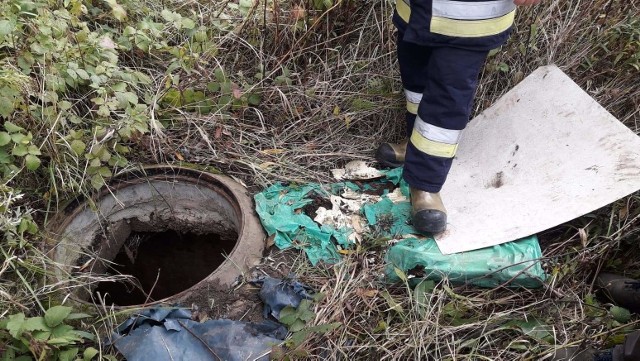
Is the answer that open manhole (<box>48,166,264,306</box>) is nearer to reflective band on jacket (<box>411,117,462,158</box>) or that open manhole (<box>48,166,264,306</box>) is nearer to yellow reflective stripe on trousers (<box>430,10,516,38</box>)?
reflective band on jacket (<box>411,117,462,158</box>)

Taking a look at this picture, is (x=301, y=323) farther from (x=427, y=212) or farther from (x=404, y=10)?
(x=404, y=10)

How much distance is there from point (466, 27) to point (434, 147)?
0.48 metres

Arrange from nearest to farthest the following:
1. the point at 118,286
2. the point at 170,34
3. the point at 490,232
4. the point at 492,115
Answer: the point at 490,232, the point at 118,286, the point at 492,115, the point at 170,34

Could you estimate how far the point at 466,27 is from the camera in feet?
5.97

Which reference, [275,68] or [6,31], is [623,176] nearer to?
[275,68]

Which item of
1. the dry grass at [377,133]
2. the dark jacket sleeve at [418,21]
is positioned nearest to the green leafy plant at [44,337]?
the dry grass at [377,133]

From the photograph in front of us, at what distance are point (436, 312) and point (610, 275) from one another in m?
0.75

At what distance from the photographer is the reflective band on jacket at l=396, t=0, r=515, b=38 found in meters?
1.78

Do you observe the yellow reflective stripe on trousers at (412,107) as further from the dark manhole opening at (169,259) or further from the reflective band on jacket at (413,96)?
the dark manhole opening at (169,259)

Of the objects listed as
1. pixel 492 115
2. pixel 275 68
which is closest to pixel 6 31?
pixel 275 68

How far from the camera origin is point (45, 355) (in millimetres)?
1604

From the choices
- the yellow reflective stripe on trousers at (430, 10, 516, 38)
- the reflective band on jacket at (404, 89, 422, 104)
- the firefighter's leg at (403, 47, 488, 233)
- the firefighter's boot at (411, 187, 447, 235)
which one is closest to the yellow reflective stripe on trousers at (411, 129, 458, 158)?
the firefighter's leg at (403, 47, 488, 233)

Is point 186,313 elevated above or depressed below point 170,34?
below

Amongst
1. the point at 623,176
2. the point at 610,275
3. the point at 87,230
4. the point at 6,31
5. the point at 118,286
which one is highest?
the point at 6,31
